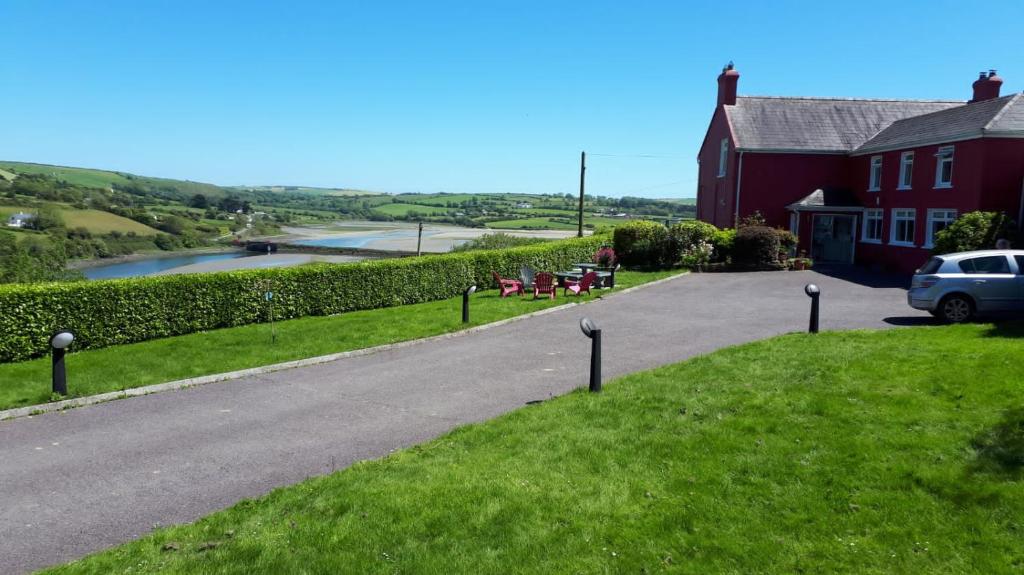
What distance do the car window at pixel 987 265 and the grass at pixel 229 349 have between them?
1044cm

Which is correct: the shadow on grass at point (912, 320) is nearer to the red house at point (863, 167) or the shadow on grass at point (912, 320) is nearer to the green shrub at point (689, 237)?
the red house at point (863, 167)

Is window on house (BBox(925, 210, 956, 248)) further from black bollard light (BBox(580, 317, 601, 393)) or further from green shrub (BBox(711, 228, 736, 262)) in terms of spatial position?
black bollard light (BBox(580, 317, 601, 393))

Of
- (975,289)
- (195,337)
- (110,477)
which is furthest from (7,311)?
(975,289)

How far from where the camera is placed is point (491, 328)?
16312 mm

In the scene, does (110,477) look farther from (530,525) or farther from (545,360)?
(545,360)

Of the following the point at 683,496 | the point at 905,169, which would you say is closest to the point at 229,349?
the point at 683,496

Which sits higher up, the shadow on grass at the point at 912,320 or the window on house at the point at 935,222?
the window on house at the point at 935,222

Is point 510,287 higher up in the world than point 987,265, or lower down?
lower down

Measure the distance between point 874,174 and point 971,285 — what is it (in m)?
19.9

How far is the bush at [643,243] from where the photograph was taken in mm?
A: 29672

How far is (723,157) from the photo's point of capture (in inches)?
1457

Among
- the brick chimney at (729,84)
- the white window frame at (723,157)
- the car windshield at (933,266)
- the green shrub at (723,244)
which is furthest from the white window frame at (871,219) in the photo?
the car windshield at (933,266)

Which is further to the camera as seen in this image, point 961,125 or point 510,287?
point 961,125

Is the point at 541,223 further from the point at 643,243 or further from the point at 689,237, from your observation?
the point at 689,237
